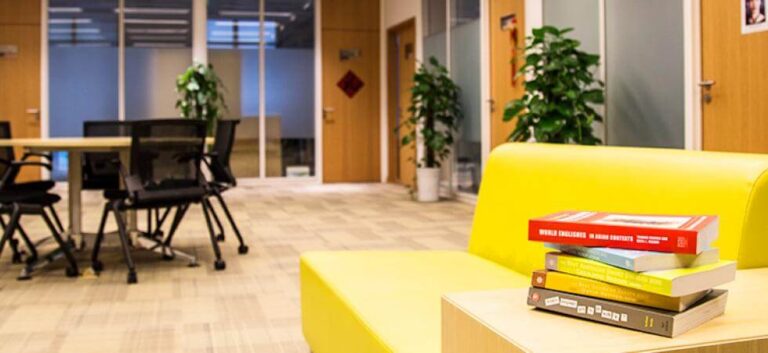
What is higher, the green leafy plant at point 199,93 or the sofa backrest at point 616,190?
the green leafy plant at point 199,93

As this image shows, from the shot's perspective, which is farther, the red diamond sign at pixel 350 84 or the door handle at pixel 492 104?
the red diamond sign at pixel 350 84

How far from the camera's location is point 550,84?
5.73 meters

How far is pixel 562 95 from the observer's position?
5.70 meters

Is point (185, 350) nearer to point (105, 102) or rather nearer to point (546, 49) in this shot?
point (546, 49)

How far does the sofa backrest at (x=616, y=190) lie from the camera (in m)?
1.74

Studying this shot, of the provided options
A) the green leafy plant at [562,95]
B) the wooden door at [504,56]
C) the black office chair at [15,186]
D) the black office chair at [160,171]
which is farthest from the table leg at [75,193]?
the wooden door at [504,56]

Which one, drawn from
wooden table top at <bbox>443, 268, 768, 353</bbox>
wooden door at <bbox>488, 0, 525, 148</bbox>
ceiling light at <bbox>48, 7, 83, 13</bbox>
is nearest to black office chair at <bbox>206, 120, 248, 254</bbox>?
wooden door at <bbox>488, 0, 525, 148</bbox>

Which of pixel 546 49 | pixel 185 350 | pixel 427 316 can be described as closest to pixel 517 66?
pixel 546 49

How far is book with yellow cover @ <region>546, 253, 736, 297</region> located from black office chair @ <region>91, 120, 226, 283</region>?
3.48m

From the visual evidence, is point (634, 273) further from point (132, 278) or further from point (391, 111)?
point (391, 111)

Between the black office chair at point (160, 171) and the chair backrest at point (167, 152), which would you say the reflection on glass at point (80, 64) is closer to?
the black office chair at point (160, 171)

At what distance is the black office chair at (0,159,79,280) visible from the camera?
4.48 m

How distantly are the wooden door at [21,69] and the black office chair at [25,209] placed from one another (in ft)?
20.1

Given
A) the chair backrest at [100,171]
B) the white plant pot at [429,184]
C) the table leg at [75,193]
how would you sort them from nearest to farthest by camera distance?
1. the table leg at [75,193]
2. the chair backrest at [100,171]
3. the white plant pot at [429,184]
